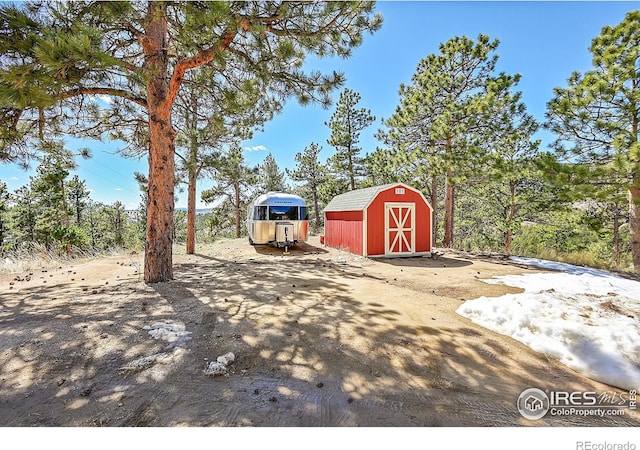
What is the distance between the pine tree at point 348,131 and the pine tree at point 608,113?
1125 cm

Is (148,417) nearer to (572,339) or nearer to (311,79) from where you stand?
(572,339)

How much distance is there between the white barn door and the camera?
9641mm

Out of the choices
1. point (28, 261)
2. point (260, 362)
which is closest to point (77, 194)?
point (28, 261)

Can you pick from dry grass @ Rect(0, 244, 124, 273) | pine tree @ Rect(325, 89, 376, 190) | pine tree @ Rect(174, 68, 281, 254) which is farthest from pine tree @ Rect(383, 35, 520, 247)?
dry grass @ Rect(0, 244, 124, 273)

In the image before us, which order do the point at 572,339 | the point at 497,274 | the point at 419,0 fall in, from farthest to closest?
the point at 497,274 → the point at 419,0 → the point at 572,339

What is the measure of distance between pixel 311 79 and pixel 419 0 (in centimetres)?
222

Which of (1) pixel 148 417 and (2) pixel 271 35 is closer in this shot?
(1) pixel 148 417

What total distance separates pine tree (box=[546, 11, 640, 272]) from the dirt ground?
22.2 ft

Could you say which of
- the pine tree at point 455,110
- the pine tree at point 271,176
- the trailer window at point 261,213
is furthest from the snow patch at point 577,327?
the pine tree at point 271,176

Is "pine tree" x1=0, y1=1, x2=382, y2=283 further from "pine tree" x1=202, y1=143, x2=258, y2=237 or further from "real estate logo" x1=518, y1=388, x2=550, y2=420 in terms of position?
"pine tree" x1=202, y1=143, x2=258, y2=237

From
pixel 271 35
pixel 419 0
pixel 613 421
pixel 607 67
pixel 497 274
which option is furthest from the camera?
pixel 607 67

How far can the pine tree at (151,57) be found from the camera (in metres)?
3.30

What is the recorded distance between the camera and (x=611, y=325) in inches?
Result: 114
